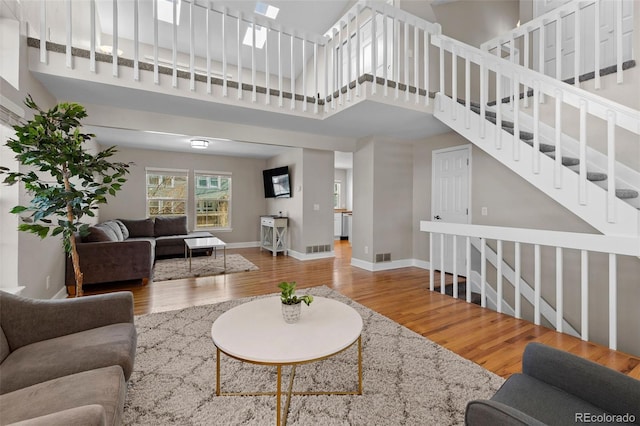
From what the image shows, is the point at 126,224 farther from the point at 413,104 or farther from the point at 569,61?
the point at 569,61

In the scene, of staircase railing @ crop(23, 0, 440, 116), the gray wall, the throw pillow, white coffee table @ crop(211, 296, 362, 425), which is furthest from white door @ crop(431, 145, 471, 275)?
the throw pillow

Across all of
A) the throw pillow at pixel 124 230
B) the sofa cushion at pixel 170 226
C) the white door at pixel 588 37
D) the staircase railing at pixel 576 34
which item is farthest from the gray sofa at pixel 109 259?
the white door at pixel 588 37

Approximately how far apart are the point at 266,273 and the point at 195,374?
2.83 m

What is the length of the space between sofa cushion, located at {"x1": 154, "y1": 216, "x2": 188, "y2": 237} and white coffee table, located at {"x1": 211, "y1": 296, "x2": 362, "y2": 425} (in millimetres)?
5233

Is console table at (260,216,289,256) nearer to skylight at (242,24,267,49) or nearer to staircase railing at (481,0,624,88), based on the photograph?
skylight at (242,24,267,49)

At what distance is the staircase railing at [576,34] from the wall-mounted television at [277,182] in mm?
4250

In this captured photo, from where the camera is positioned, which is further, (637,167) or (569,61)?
(569,61)

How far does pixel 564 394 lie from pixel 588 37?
4727 millimetres

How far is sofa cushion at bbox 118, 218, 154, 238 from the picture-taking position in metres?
6.04

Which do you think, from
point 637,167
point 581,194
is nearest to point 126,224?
point 581,194

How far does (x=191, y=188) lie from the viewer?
23.5 ft

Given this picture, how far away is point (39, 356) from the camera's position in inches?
55.4

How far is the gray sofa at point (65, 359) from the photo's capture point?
41.1 inches

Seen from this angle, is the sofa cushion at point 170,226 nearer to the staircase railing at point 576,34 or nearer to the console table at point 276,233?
the console table at point 276,233
